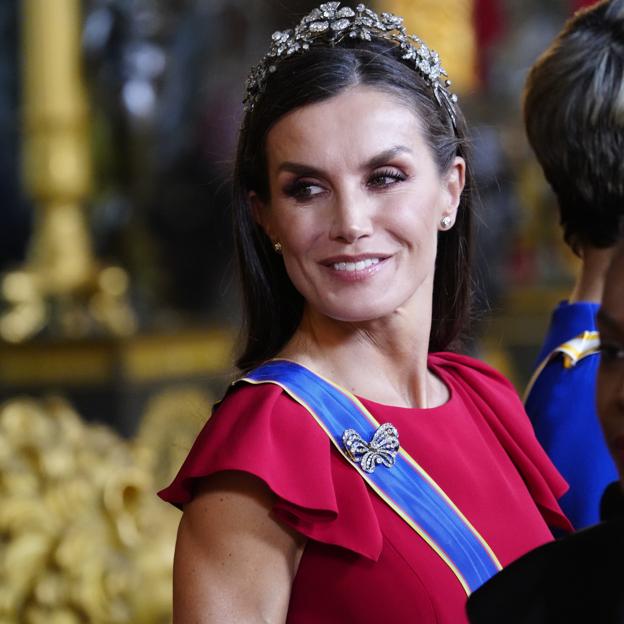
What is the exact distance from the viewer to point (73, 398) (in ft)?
19.4

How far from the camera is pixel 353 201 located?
1533mm

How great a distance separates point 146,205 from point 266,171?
614 cm

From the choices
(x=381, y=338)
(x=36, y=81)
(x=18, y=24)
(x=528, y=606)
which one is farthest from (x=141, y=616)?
(x=18, y=24)

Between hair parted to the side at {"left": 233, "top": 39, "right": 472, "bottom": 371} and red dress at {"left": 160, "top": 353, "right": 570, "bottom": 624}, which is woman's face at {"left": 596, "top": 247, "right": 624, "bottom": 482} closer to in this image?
red dress at {"left": 160, "top": 353, "right": 570, "bottom": 624}

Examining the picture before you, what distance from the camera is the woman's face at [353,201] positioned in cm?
154

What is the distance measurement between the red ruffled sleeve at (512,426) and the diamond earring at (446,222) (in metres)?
0.19

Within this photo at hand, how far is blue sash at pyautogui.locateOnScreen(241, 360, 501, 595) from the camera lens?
1506mm

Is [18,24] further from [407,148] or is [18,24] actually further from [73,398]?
[407,148]

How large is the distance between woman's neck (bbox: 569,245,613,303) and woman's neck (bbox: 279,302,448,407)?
33 cm

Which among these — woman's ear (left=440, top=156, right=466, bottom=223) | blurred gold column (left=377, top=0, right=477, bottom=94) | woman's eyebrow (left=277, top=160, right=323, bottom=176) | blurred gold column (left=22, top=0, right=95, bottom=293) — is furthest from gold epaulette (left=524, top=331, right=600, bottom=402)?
blurred gold column (left=377, top=0, right=477, bottom=94)

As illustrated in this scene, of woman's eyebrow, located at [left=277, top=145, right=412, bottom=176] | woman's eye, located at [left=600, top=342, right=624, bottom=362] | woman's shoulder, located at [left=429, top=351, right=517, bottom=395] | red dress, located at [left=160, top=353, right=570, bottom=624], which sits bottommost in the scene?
red dress, located at [left=160, top=353, right=570, bottom=624]

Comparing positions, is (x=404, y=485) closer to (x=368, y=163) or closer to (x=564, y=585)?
(x=368, y=163)

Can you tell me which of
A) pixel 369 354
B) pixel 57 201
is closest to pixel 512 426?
pixel 369 354

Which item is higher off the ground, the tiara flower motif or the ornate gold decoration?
the tiara flower motif
